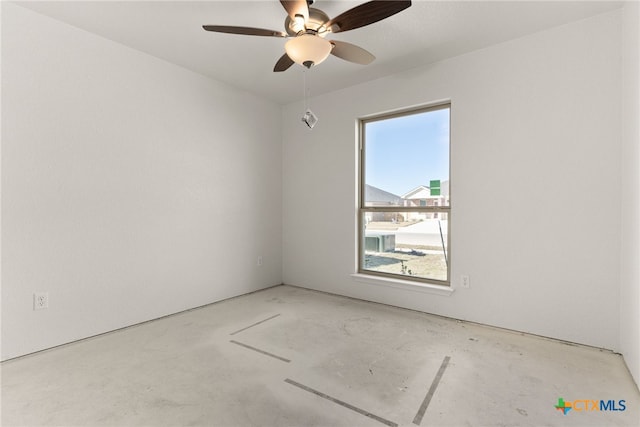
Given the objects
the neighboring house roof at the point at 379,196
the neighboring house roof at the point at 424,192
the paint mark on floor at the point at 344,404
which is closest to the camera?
the paint mark on floor at the point at 344,404

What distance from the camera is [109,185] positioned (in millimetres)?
2855

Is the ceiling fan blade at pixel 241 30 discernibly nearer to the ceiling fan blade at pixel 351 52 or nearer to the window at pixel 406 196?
the ceiling fan blade at pixel 351 52

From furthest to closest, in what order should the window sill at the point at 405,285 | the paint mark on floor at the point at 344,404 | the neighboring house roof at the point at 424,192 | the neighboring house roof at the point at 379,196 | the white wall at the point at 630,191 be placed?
1. the neighboring house roof at the point at 379,196
2. the neighboring house roof at the point at 424,192
3. the window sill at the point at 405,285
4. the white wall at the point at 630,191
5. the paint mark on floor at the point at 344,404

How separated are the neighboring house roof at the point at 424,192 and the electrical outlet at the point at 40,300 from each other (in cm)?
348

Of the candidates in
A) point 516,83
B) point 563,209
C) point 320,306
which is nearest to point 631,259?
point 563,209

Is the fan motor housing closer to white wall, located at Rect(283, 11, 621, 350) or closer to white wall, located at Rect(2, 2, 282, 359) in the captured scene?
white wall, located at Rect(283, 11, 621, 350)

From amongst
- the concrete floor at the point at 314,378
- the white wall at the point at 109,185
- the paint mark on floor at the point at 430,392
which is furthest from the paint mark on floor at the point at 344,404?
the white wall at the point at 109,185

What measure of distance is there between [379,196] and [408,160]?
0.56 metres

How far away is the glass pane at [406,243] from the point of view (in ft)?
11.1

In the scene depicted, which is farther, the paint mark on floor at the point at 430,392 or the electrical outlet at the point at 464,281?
the electrical outlet at the point at 464,281

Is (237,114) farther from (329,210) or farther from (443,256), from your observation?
(443,256)

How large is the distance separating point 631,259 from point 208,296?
3828 millimetres

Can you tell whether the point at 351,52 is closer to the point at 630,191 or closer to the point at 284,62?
the point at 284,62

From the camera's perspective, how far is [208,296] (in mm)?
3682
